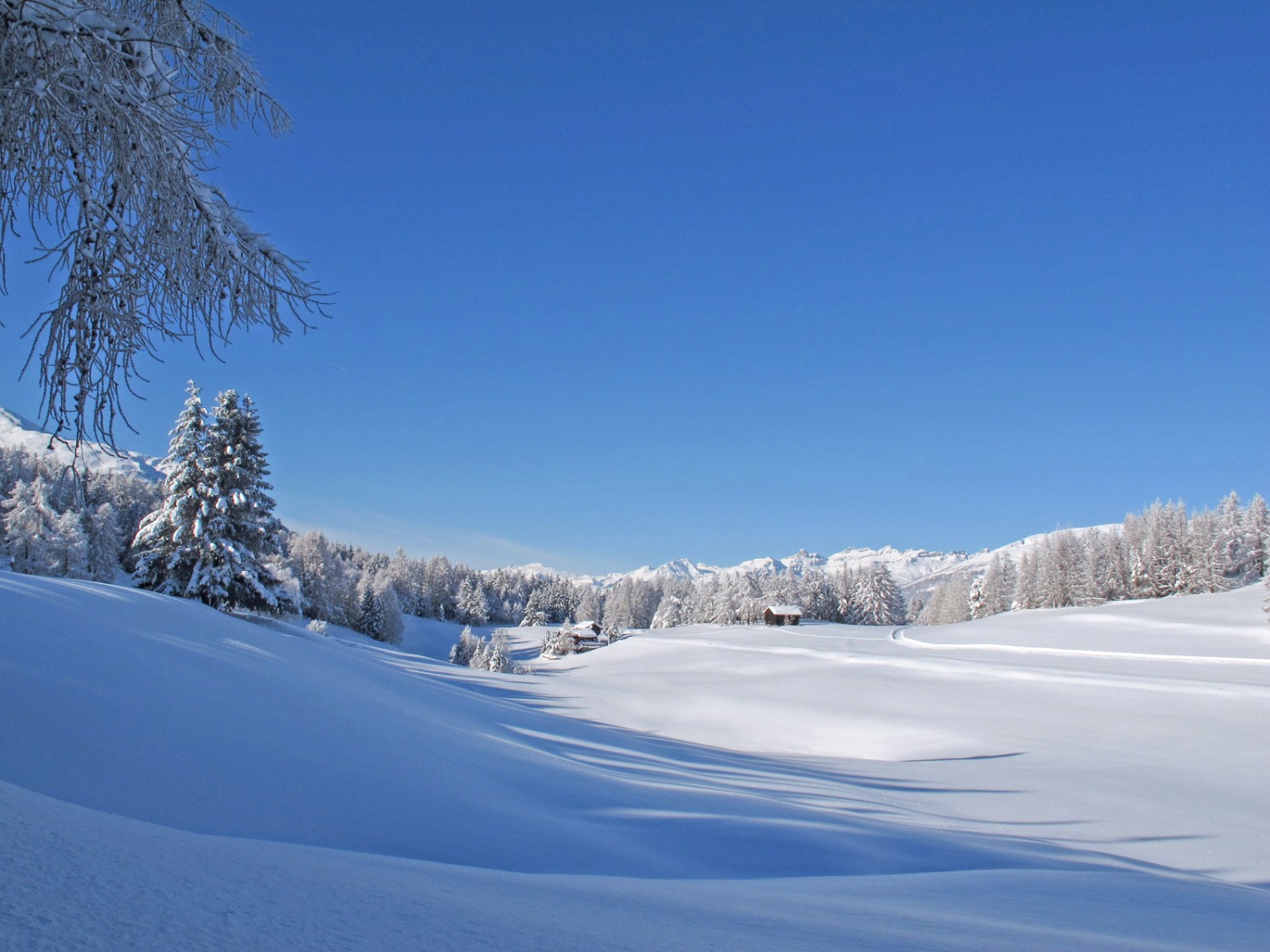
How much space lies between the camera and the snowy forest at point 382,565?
21547 mm

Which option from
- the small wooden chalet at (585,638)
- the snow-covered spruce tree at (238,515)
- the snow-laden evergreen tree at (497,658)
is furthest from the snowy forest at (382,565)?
the snow-laden evergreen tree at (497,658)

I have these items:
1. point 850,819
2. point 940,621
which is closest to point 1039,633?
point 850,819

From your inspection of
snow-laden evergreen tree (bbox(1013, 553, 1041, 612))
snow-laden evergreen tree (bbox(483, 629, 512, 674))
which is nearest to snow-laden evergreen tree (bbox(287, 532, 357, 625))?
snow-laden evergreen tree (bbox(483, 629, 512, 674))

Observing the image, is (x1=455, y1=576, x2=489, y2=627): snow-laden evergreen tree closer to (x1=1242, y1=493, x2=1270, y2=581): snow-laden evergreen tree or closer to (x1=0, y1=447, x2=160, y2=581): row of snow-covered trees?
(x1=0, y1=447, x2=160, y2=581): row of snow-covered trees

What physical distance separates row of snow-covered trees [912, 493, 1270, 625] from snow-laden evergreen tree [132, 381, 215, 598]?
64.0m

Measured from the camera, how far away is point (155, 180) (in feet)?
10.6

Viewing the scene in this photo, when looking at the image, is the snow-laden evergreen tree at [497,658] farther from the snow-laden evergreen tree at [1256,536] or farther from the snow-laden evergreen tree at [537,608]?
the snow-laden evergreen tree at [1256,536]

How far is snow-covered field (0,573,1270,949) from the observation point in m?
1.88

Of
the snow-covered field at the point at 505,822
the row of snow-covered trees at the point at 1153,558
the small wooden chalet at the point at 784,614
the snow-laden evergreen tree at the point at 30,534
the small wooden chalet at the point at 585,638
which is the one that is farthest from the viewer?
the small wooden chalet at the point at 585,638

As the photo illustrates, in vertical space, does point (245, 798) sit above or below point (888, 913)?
below

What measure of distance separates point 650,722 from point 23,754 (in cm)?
1964

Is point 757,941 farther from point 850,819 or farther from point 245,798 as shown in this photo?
point 850,819

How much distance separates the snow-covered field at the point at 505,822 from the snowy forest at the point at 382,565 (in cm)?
136

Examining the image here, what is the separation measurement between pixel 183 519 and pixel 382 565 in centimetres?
7799
